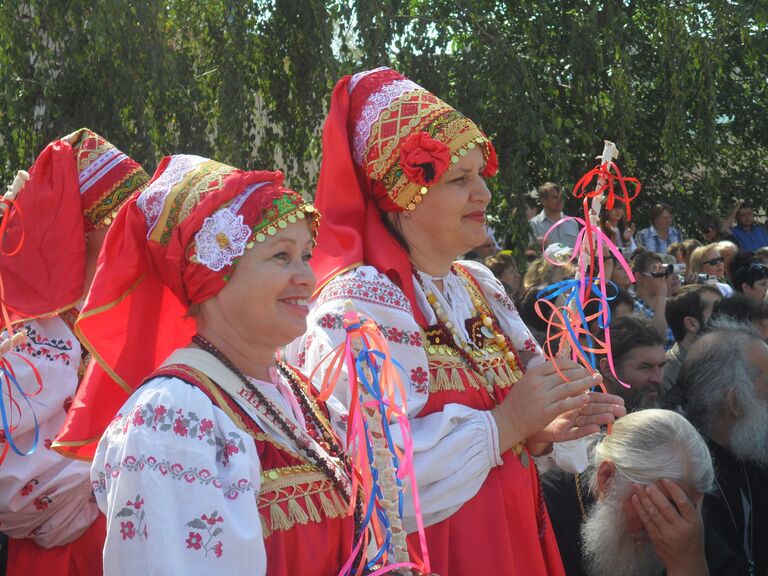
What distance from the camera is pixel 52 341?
3.24 m

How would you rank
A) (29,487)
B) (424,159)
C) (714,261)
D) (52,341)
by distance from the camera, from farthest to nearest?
(714,261) < (52,341) < (29,487) < (424,159)

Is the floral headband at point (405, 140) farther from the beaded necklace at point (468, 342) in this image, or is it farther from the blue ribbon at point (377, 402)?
the blue ribbon at point (377, 402)

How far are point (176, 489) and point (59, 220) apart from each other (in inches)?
62.8

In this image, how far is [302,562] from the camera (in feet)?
7.13

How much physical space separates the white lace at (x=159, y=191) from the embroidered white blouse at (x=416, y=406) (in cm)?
59

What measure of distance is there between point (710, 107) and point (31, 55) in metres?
6.20

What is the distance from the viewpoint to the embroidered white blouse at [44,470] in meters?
3.12

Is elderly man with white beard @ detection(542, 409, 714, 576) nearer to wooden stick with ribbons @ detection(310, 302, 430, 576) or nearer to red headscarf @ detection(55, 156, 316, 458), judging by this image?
wooden stick with ribbons @ detection(310, 302, 430, 576)

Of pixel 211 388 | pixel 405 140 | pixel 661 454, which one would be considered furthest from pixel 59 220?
pixel 661 454

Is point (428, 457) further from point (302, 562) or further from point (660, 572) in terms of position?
point (660, 572)

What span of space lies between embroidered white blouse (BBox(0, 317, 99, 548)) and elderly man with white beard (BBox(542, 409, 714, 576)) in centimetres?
162

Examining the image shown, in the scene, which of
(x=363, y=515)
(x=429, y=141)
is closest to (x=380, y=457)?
(x=363, y=515)

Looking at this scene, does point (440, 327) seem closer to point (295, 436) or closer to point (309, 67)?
point (295, 436)

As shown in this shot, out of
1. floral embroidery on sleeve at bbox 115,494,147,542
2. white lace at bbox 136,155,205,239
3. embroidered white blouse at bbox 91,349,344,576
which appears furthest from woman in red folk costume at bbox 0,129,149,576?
floral embroidery on sleeve at bbox 115,494,147,542
